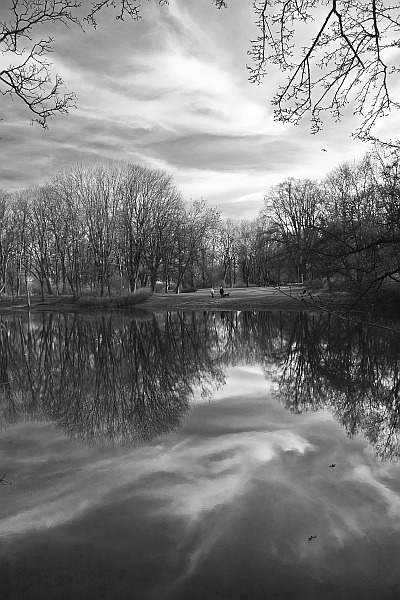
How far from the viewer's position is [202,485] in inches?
226

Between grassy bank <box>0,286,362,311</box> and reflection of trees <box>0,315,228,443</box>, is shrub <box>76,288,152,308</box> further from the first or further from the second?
reflection of trees <box>0,315,228,443</box>

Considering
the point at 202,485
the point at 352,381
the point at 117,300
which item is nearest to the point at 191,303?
the point at 117,300

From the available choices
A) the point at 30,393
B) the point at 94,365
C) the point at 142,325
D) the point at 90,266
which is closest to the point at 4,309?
the point at 90,266

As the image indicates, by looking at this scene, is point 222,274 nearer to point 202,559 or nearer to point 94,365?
point 94,365

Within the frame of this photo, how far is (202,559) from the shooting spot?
4219 millimetres

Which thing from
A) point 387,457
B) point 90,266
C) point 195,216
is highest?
point 195,216

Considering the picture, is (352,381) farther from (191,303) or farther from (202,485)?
(191,303)

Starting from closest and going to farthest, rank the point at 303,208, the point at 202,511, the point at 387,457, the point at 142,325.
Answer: the point at 202,511, the point at 387,457, the point at 142,325, the point at 303,208

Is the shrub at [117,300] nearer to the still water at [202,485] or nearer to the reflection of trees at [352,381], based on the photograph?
the reflection of trees at [352,381]

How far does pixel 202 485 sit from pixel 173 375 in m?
7.00

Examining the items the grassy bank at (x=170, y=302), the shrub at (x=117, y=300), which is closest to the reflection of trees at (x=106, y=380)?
the grassy bank at (x=170, y=302)

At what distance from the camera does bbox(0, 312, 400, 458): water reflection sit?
862 cm

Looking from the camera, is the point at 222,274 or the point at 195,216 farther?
the point at 222,274

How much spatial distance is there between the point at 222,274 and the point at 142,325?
48325 millimetres
